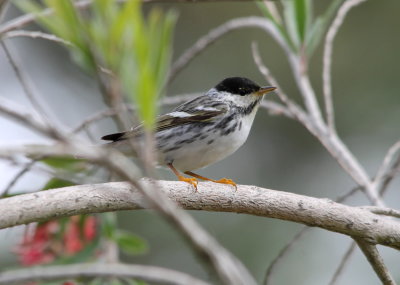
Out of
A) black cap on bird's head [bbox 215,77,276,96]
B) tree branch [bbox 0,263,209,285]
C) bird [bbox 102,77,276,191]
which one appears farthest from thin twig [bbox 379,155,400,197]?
tree branch [bbox 0,263,209,285]

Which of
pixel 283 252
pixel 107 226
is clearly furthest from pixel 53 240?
pixel 283 252

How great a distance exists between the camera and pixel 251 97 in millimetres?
5059

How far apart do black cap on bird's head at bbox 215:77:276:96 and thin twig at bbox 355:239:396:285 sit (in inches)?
84.8

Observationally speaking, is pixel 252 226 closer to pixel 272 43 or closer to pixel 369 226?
pixel 272 43

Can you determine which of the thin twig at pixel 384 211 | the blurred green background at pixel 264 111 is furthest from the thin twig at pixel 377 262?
the blurred green background at pixel 264 111

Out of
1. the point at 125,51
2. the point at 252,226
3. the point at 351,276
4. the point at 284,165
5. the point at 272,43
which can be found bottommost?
the point at 351,276

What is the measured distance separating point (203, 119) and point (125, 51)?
10.7ft

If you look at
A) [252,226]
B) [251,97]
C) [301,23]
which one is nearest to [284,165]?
[252,226]

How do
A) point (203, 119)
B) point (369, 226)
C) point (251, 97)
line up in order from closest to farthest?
point (369, 226) < point (203, 119) < point (251, 97)

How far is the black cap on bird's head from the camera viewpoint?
509 cm

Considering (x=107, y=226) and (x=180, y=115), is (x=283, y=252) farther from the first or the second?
(x=180, y=115)

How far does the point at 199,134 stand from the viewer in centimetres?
457

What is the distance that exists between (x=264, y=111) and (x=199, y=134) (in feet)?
16.4

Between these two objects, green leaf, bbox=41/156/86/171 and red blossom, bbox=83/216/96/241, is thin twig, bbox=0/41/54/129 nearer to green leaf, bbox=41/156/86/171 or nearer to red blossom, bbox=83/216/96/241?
green leaf, bbox=41/156/86/171
